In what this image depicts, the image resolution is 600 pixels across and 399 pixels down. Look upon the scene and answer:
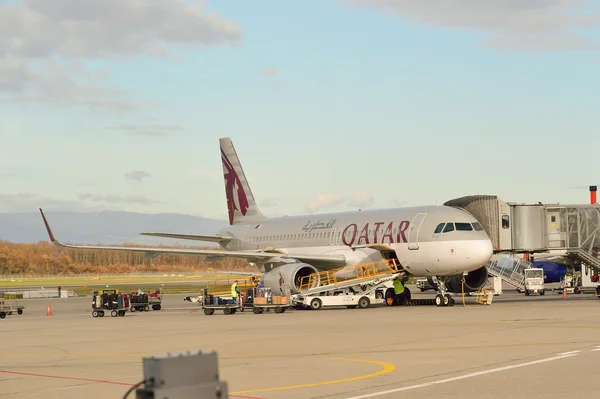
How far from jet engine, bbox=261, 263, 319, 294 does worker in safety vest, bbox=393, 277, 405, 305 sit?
3.79 meters

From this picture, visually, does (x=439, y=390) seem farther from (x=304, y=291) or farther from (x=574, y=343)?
(x=304, y=291)

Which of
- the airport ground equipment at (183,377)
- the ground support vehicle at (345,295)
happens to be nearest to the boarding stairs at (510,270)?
the ground support vehicle at (345,295)

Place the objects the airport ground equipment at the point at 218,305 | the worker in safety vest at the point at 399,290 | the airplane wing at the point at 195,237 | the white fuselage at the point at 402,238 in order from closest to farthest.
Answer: the airport ground equipment at the point at 218,305
the white fuselage at the point at 402,238
the worker in safety vest at the point at 399,290
the airplane wing at the point at 195,237

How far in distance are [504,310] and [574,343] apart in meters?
15.0

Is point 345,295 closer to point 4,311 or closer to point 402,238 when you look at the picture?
point 402,238

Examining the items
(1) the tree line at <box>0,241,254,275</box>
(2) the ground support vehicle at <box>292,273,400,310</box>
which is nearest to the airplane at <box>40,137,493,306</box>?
(2) the ground support vehicle at <box>292,273,400,310</box>

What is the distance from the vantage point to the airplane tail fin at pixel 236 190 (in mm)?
57875

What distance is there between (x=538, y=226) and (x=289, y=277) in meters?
12.6

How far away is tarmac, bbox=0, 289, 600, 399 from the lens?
14180 millimetres

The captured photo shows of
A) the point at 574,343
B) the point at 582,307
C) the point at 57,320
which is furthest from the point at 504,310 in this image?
the point at 57,320

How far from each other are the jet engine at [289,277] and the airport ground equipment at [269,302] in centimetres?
190

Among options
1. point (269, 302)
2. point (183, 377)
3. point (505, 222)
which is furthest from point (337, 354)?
point (505, 222)

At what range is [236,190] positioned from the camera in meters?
58.6

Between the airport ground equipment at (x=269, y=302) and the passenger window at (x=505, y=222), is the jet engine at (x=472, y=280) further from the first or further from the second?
the airport ground equipment at (x=269, y=302)
